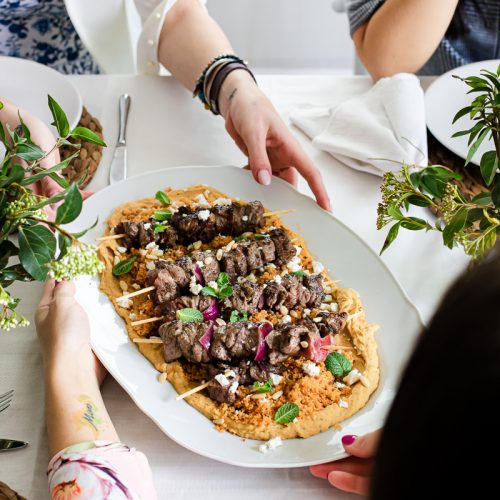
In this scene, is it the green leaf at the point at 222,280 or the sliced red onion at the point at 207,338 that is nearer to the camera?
the sliced red onion at the point at 207,338

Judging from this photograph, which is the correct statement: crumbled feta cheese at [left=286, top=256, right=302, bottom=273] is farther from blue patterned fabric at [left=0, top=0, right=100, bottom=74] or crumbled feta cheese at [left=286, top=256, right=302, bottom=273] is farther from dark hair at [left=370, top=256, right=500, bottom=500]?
blue patterned fabric at [left=0, top=0, right=100, bottom=74]

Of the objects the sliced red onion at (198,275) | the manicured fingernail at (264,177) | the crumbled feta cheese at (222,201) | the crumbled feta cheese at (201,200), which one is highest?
the manicured fingernail at (264,177)

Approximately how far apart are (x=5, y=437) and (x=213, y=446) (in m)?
0.42

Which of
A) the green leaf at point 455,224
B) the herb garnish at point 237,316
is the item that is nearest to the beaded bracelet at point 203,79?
the herb garnish at point 237,316

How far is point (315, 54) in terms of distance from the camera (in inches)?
189

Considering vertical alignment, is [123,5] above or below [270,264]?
above

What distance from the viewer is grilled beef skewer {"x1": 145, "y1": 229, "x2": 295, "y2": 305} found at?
146 cm

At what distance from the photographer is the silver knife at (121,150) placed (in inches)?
72.3

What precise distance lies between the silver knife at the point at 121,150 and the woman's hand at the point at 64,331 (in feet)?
→ 1.71

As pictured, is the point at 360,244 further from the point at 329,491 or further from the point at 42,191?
the point at 42,191

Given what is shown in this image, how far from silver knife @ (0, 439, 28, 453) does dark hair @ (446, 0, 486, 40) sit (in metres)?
2.15

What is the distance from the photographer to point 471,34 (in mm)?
2416

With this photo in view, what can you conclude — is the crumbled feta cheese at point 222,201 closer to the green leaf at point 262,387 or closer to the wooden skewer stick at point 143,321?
the wooden skewer stick at point 143,321

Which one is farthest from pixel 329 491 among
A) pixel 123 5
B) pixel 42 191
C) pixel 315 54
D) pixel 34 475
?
pixel 315 54
